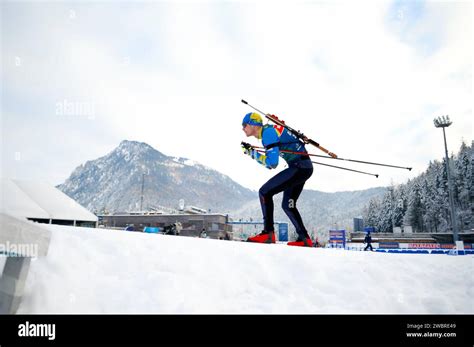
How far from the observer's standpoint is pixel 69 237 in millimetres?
2977

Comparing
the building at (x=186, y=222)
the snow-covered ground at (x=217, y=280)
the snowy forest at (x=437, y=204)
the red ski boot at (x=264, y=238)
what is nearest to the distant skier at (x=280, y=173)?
the red ski boot at (x=264, y=238)

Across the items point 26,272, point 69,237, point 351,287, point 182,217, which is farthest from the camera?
point 182,217

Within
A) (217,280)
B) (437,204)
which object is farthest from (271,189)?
(437,204)

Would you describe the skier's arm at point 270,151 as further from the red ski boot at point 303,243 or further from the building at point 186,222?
the building at point 186,222

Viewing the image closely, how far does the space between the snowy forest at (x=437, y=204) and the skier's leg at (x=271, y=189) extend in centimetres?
6312

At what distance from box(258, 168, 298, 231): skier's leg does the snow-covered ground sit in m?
1.61

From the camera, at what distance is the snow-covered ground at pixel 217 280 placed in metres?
2.39

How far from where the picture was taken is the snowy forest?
2256 inches

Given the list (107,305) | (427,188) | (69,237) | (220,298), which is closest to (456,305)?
(220,298)

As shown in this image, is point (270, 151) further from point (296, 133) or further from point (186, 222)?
point (186, 222)

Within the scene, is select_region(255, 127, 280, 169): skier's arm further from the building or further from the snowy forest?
the snowy forest
